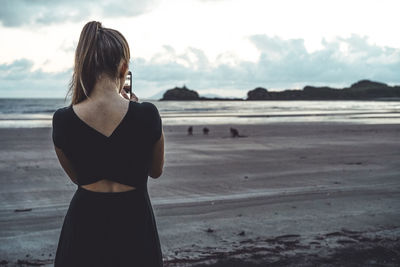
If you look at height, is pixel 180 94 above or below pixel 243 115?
above

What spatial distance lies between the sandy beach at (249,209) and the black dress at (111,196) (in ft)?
7.62

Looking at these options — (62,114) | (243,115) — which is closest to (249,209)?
(62,114)

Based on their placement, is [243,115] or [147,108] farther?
[243,115]

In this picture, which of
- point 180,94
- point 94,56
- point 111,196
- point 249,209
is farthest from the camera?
point 180,94

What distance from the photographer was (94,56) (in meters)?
1.89

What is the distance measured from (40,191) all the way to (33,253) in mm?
2987

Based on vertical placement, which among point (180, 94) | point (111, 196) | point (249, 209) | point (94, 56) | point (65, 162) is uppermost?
point (180, 94)

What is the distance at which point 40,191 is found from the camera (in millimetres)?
7383

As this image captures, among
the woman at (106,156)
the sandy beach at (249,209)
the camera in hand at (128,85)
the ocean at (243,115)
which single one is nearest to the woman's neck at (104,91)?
the woman at (106,156)

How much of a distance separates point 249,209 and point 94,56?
462 cm

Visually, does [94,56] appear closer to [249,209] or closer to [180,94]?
[249,209]

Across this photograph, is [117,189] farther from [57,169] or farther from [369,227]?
[57,169]

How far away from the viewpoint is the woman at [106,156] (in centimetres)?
190

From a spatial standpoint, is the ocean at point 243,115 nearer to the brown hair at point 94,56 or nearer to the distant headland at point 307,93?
the brown hair at point 94,56
